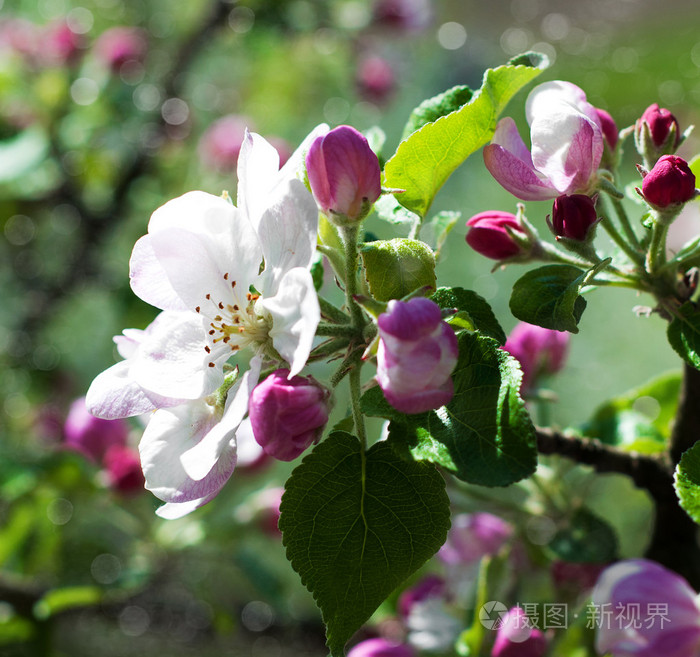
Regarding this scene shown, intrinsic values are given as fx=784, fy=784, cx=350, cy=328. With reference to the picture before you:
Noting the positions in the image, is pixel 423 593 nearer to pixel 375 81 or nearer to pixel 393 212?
pixel 393 212

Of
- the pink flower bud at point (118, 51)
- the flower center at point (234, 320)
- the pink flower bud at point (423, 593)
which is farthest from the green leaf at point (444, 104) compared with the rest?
the pink flower bud at point (118, 51)

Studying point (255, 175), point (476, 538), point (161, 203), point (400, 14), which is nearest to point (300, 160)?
point (255, 175)

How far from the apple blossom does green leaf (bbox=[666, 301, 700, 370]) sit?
0.27 ft

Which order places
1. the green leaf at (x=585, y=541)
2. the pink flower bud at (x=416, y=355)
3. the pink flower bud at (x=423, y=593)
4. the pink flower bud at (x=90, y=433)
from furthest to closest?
1. the pink flower bud at (x=90, y=433)
2. the pink flower bud at (x=423, y=593)
3. the green leaf at (x=585, y=541)
4. the pink flower bud at (x=416, y=355)

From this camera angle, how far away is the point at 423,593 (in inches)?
25.9

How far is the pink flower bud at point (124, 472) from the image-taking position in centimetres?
79

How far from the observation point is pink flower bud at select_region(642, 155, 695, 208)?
0.37m

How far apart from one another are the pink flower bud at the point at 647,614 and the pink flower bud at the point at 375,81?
125 cm

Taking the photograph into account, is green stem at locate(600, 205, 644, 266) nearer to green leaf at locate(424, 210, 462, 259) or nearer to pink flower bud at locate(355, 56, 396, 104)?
green leaf at locate(424, 210, 462, 259)

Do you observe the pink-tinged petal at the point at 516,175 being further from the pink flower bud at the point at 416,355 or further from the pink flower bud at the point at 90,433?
the pink flower bud at the point at 90,433

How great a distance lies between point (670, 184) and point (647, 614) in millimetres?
206

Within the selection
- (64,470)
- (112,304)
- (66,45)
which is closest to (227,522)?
(64,470)

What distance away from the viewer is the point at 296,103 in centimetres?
174

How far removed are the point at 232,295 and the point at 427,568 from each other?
0.54 m
